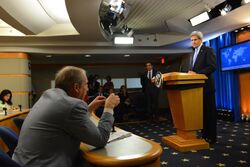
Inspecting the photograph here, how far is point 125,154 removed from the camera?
1.11m

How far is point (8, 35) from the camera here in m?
5.74

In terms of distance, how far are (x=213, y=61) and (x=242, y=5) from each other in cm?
189

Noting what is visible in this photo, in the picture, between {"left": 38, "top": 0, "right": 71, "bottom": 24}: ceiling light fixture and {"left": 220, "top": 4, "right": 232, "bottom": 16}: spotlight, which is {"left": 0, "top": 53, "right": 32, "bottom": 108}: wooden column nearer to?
{"left": 38, "top": 0, "right": 71, "bottom": 24}: ceiling light fixture

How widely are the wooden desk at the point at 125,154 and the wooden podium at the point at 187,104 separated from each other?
1.88 metres

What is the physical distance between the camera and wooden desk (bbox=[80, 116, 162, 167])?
104 centimetres

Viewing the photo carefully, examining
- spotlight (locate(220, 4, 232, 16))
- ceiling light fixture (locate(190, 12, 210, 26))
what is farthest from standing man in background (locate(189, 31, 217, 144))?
ceiling light fixture (locate(190, 12, 210, 26))

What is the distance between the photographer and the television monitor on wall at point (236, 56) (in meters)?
5.26

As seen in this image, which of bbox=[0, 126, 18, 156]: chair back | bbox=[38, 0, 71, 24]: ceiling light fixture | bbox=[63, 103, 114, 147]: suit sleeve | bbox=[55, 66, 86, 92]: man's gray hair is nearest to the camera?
bbox=[63, 103, 114, 147]: suit sleeve

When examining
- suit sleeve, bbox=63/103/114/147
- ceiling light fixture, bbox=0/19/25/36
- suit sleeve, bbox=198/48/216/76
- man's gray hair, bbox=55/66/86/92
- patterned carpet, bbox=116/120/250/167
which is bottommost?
patterned carpet, bbox=116/120/250/167

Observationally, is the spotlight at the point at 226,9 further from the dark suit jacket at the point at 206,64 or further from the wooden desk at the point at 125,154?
the wooden desk at the point at 125,154

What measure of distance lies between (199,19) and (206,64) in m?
2.33

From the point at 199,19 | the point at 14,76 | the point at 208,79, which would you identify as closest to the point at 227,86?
the point at 199,19

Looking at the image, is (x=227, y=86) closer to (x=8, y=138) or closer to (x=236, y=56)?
(x=236, y=56)

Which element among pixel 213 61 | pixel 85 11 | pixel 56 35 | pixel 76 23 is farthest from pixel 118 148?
pixel 56 35
